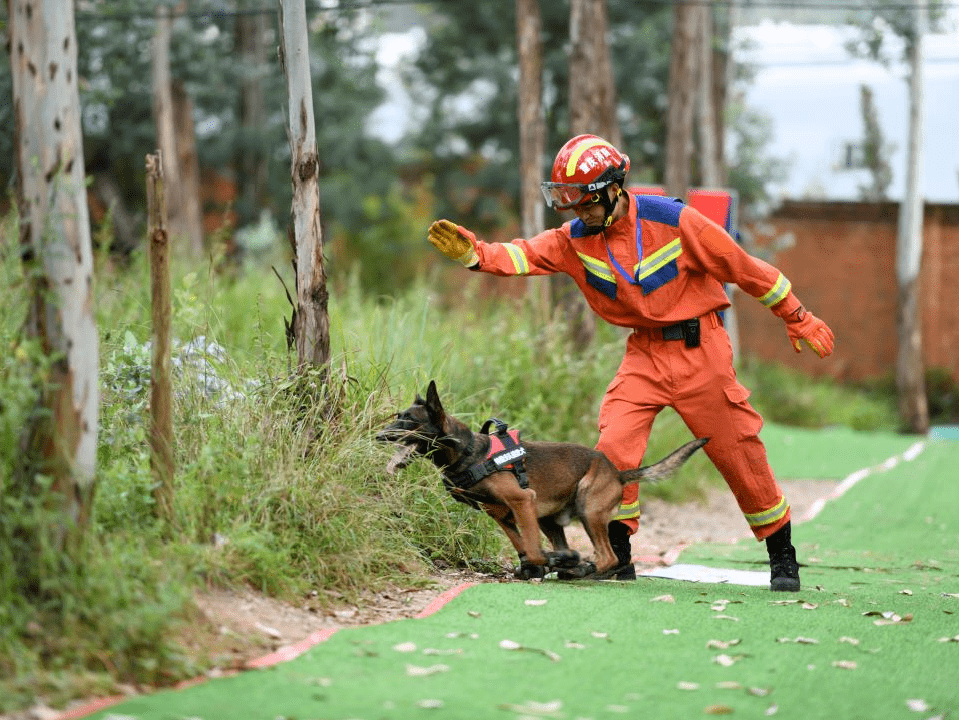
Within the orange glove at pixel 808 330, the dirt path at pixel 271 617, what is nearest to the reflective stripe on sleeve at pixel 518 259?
the orange glove at pixel 808 330

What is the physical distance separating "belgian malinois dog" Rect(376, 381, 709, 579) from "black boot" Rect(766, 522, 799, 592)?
25.5 inches

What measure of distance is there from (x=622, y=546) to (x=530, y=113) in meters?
6.77

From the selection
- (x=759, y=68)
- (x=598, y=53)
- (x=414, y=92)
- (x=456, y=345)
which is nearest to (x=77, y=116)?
(x=456, y=345)

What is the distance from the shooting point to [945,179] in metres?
28.2

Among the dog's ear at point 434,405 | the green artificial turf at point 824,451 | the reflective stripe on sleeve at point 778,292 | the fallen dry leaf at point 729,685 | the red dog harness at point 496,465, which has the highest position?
the reflective stripe on sleeve at point 778,292

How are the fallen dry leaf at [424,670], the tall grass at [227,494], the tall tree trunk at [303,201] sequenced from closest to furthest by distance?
the tall grass at [227,494] < the fallen dry leaf at [424,670] < the tall tree trunk at [303,201]

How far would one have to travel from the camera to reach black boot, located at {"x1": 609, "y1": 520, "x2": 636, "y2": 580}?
20.7ft

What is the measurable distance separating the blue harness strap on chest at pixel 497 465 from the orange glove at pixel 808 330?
1417 millimetres

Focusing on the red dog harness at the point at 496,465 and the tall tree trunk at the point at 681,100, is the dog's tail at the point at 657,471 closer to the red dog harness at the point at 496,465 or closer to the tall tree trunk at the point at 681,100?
the red dog harness at the point at 496,465

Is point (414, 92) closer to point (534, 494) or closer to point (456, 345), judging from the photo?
point (456, 345)

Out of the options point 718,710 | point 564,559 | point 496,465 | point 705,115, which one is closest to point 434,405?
point 496,465

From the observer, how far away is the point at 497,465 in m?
5.82

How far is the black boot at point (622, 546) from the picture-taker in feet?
20.7

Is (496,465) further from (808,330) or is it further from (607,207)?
(808,330)
